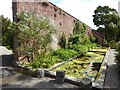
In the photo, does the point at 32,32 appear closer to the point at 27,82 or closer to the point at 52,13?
the point at 27,82

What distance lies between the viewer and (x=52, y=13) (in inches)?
626

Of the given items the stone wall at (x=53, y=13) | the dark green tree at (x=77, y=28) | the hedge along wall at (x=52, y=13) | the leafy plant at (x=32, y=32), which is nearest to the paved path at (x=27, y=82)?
the leafy plant at (x=32, y=32)

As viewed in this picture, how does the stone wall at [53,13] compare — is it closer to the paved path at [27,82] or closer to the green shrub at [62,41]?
the green shrub at [62,41]

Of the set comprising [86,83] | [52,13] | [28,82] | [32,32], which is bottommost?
[28,82]

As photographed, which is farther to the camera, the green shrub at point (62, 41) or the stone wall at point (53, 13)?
the green shrub at point (62, 41)

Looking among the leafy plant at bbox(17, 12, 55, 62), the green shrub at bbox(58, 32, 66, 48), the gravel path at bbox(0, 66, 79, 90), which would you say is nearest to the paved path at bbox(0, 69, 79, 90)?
the gravel path at bbox(0, 66, 79, 90)

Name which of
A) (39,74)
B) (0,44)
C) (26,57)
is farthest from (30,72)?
(0,44)

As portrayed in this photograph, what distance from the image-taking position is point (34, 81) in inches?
340

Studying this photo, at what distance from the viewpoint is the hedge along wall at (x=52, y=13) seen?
11.9 meters

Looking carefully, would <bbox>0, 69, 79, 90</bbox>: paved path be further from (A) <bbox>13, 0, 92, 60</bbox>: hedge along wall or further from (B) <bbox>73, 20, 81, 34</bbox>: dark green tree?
(B) <bbox>73, 20, 81, 34</bbox>: dark green tree

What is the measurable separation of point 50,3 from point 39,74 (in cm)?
802

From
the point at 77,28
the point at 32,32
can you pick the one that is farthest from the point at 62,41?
the point at 32,32

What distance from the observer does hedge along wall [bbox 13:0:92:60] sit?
11.9 m

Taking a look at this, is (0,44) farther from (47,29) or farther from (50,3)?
(47,29)
